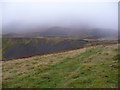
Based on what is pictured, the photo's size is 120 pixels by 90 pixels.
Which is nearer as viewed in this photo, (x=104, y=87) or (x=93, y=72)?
(x=104, y=87)

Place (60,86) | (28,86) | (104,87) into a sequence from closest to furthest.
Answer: (104,87), (60,86), (28,86)

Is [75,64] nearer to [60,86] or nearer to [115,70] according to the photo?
[115,70]

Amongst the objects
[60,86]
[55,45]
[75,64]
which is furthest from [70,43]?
[60,86]

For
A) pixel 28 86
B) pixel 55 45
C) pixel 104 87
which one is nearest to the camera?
pixel 104 87

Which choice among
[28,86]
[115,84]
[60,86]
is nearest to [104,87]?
[115,84]

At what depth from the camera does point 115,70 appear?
24125 millimetres

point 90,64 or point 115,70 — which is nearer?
point 115,70

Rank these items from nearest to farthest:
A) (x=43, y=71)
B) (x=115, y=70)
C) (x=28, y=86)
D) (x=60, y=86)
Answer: (x=60, y=86), (x=28, y=86), (x=115, y=70), (x=43, y=71)

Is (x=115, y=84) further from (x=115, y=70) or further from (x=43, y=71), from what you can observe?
(x=43, y=71)

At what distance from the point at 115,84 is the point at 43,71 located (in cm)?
1086

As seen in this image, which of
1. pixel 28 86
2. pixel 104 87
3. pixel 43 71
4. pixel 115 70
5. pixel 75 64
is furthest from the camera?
pixel 75 64

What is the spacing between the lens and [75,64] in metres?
29.7

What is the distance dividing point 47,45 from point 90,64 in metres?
127

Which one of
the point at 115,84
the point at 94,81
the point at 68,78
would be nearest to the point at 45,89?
the point at 68,78
